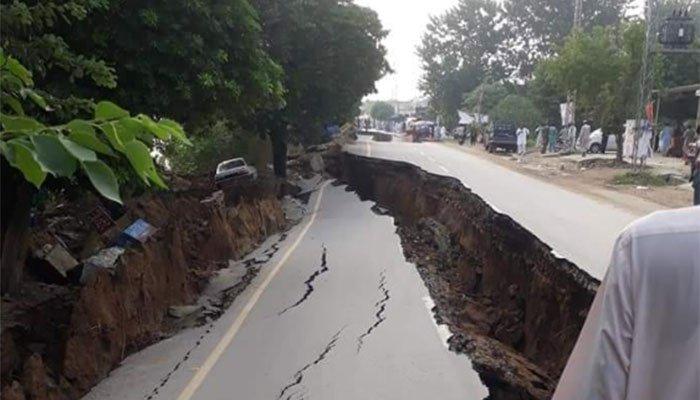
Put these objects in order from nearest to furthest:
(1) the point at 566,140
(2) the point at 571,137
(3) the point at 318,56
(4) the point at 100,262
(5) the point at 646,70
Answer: (4) the point at 100,262
(3) the point at 318,56
(5) the point at 646,70
(2) the point at 571,137
(1) the point at 566,140

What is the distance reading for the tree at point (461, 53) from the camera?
73.7m

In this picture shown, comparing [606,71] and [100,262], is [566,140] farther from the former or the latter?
[100,262]

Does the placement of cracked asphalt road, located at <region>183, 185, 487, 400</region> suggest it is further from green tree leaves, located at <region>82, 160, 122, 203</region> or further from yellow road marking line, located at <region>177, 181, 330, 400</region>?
green tree leaves, located at <region>82, 160, 122, 203</region>

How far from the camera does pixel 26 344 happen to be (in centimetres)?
702

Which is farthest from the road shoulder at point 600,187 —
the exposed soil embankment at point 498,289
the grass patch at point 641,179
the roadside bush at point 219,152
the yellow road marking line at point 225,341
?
the roadside bush at point 219,152

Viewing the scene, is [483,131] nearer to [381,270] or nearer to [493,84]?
[493,84]

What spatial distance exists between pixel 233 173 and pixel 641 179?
1478 cm

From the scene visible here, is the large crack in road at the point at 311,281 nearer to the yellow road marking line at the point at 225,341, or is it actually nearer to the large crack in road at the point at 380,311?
the yellow road marking line at the point at 225,341

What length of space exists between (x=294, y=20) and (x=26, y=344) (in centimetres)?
1425

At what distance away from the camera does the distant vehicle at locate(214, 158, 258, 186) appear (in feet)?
81.5

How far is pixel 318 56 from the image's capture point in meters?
21.7

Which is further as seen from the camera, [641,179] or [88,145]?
[641,179]

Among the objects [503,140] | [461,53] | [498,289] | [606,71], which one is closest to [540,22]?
[461,53]

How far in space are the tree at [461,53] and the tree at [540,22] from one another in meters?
1.31
